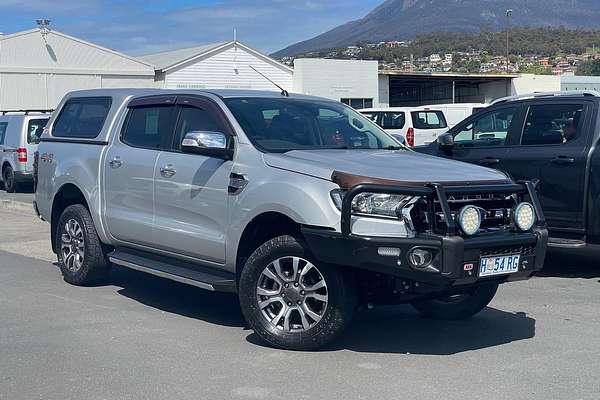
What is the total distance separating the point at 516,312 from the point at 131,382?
3627 millimetres

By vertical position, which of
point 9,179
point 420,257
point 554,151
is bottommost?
point 9,179

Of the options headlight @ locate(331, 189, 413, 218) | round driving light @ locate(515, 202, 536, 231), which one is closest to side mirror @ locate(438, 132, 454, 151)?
round driving light @ locate(515, 202, 536, 231)

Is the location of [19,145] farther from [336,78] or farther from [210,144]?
[336,78]

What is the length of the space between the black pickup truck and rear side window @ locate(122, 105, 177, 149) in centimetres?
350

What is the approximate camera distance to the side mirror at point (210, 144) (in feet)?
22.0

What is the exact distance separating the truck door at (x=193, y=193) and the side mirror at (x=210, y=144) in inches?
3.5

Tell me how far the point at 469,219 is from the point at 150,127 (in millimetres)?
3394

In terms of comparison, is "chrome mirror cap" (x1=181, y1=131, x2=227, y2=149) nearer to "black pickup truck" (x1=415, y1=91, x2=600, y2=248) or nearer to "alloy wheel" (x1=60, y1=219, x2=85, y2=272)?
"alloy wheel" (x1=60, y1=219, x2=85, y2=272)

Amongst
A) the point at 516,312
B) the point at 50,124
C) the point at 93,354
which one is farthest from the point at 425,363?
the point at 50,124

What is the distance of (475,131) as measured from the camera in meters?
10.3

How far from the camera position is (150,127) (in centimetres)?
Answer: 783

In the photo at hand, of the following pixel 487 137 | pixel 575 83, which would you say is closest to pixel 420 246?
pixel 487 137

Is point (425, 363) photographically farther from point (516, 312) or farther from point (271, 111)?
point (271, 111)

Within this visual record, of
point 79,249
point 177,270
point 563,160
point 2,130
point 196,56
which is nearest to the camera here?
point 177,270
